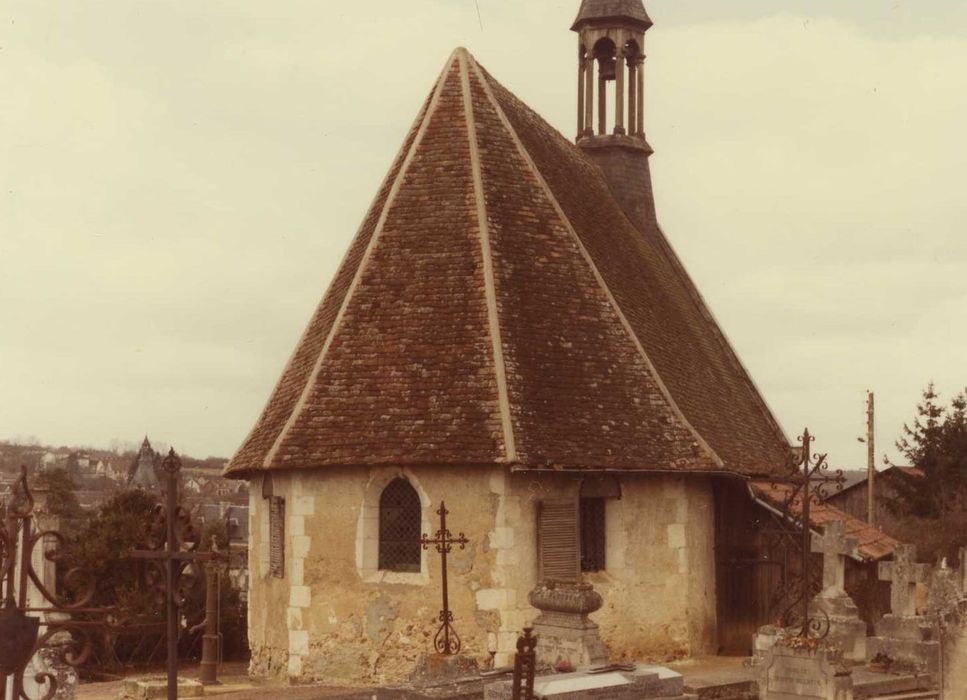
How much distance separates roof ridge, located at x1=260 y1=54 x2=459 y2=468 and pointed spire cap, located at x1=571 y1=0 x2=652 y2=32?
6385 mm

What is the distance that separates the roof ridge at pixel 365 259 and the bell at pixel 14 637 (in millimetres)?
11704

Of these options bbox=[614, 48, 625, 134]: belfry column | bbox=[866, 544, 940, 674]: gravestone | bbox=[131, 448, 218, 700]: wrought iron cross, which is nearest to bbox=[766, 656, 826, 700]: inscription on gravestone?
bbox=[866, 544, 940, 674]: gravestone

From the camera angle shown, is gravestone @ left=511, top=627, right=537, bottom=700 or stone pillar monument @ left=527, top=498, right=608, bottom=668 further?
stone pillar monument @ left=527, top=498, right=608, bottom=668

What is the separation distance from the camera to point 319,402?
1920cm

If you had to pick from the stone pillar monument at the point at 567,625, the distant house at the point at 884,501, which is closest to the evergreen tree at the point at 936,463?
the distant house at the point at 884,501

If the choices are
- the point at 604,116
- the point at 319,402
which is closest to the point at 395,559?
the point at 319,402

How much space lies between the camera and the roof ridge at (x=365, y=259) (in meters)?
19.1

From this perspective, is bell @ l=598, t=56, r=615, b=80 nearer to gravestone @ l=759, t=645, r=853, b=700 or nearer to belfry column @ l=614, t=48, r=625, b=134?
belfry column @ l=614, t=48, r=625, b=134

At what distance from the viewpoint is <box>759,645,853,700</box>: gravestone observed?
14.3 meters

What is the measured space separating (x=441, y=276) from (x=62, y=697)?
1177cm

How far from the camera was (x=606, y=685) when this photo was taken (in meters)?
11.3

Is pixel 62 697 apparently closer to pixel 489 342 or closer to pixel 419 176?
pixel 489 342

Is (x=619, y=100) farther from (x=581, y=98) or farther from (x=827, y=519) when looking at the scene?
(x=827, y=519)

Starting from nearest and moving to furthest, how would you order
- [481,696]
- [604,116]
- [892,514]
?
[481,696] → [604,116] → [892,514]
